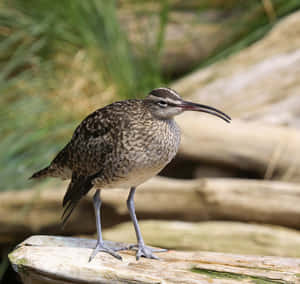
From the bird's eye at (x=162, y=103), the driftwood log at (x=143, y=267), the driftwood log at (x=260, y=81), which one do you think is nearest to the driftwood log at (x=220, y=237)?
the driftwood log at (x=260, y=81)

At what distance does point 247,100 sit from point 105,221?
2.20 meters

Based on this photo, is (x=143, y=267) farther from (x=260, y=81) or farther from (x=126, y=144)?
(x=260, y=81)

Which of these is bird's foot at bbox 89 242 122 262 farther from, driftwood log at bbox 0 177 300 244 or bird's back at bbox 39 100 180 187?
driftwood log at bbox 0 177 300 244

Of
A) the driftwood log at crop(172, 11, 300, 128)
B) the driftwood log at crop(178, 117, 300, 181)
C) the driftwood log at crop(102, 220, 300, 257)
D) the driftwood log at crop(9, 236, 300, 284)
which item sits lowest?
the driftwood log at crop(102, 220, 300, 257)

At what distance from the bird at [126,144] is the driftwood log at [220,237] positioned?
6.12ft

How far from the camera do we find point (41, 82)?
22.6 feet

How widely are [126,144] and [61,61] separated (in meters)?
4.34

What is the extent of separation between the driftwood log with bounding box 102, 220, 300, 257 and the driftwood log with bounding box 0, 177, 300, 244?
92 millimetres

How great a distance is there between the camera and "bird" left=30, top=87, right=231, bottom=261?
3248 mm

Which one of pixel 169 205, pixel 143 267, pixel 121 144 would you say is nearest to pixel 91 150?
pixel 121 144

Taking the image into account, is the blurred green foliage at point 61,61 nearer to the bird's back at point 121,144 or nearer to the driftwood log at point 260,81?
the driftwood log at point 260,81

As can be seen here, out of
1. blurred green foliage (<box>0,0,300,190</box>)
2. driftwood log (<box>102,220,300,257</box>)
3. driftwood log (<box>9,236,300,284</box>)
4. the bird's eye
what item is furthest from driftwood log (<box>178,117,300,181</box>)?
the bird's eye

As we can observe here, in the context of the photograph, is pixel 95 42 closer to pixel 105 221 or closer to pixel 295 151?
pixel 105 221

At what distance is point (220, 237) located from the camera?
17.5 feet
